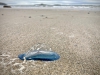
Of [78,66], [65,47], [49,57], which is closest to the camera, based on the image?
[78,66]

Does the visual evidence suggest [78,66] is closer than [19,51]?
Yes

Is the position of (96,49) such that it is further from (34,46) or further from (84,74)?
(34,46)

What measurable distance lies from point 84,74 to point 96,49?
1.23 metres

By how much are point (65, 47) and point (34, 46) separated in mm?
730

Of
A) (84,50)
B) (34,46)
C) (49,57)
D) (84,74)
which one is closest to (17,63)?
(49,57)

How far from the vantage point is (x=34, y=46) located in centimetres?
325

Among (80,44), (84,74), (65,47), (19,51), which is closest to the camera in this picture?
(84,74)

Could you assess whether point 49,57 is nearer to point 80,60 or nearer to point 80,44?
point 80,60

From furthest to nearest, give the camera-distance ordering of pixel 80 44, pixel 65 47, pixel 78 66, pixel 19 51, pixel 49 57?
pixel 80 44 → pixel 65 47 → pixel 19 51 → pixel 49 57 → pixel 78 66

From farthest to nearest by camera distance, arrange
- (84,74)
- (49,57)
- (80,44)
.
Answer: (80,44), (49,57), (84,74)

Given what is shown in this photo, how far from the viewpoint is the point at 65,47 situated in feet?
10.6

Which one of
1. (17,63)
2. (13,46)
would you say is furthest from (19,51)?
(17,63)

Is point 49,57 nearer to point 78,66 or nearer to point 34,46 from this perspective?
point 78,66

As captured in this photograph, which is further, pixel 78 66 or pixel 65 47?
pixel 65 47
